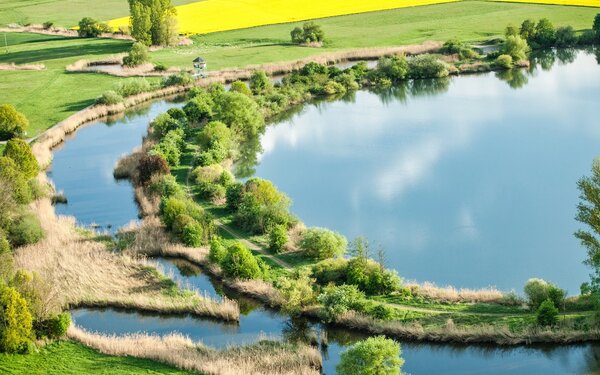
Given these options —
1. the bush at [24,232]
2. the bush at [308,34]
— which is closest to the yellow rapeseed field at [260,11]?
the bush at [308,34]

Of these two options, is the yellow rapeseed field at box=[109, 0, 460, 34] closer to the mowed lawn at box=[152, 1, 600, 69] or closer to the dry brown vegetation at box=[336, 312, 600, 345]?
the mowed lawn at box=[152, 1, 600, 69]

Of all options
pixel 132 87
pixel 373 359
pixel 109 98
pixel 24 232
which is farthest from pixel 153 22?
pixel 373 359

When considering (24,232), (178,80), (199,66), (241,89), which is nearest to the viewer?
(24,232)

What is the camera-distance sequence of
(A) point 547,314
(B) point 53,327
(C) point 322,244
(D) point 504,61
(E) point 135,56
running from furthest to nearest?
1. (E) point 135,56
2. (D) point 504,61
3. (C) point 322,244
4. (B) point 53,327
5. (A) point 547,314

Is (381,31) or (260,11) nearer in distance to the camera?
(381,31)

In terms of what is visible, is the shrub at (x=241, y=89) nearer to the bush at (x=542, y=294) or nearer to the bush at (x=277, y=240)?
the bush at (x=277, y=240)

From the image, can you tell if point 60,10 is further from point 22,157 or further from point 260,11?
point 22,157
